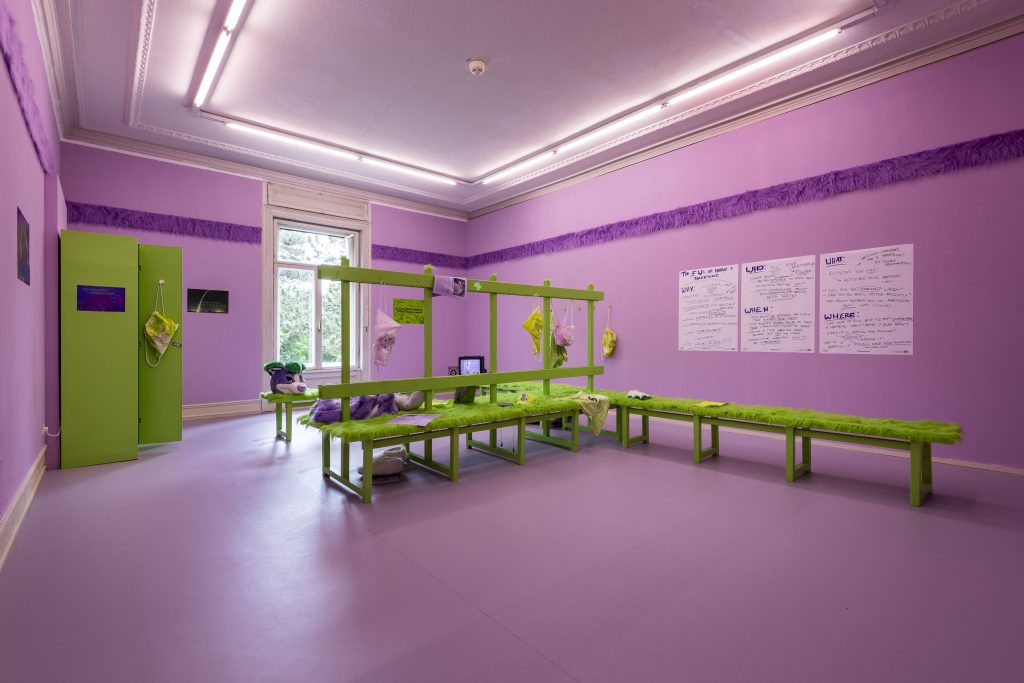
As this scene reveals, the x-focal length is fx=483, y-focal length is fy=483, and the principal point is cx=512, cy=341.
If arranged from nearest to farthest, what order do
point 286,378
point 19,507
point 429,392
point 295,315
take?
point 19,507 → point 429,392 → point 286,378 → point 295,315

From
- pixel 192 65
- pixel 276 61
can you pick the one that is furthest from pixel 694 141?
pixel 192 65

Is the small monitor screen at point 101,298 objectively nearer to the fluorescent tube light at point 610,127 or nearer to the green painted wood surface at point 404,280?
the green painted wood surface at point 404,280

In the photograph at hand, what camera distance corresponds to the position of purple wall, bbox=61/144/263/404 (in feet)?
17.4

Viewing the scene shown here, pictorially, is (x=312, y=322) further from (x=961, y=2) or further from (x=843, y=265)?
(x=961, y=2)

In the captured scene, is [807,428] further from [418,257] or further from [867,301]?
[418,257]

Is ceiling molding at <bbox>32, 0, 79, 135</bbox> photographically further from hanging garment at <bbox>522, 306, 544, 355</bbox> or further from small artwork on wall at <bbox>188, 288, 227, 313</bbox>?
hanging garment at <bbox>522, 306, 544, 355</bbox>

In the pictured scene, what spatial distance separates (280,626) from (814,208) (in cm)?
496

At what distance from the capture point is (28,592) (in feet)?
6.30

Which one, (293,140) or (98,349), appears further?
(293,140)

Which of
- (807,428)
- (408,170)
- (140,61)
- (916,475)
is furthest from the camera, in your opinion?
(408,170)

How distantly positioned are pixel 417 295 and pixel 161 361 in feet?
14.4

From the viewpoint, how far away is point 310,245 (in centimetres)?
689

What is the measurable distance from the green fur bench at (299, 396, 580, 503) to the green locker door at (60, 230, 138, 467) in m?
1.62

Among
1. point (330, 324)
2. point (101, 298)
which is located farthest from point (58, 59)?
point (330, 324)
